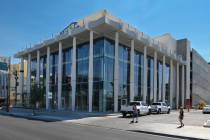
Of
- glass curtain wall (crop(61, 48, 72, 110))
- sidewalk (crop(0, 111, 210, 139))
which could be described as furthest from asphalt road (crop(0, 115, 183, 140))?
glass curtain wall (crop(61, 48, 72, 110))

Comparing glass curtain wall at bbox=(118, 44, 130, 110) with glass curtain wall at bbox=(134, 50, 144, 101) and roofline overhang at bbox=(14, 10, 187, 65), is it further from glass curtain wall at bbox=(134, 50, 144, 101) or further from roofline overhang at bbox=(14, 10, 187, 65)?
roofline overhang at bbox=(14, 10, 187, 65)

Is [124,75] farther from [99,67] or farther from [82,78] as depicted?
[82,78]

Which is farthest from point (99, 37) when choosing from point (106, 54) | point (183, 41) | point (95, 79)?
point (183, 41)

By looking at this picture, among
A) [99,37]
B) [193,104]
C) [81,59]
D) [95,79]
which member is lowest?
[193,104]

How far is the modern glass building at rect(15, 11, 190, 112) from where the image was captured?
4381 centimetres

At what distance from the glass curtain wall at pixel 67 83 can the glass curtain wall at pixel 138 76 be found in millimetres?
11118

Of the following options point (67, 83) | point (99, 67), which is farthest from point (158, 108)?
point (67, 83)

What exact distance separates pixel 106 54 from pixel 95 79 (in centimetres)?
407

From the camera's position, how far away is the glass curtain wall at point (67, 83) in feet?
165

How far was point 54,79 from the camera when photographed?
5531 cm

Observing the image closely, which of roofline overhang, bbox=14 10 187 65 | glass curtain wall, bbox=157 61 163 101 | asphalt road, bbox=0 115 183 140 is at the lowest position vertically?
asphalt road, bbox=0 115 183 140

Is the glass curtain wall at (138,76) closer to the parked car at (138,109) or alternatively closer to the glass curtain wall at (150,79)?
the glass curtain wall at (150,79)

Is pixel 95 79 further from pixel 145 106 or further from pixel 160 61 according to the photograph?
pixel 160 61

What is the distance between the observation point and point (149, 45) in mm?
52094
